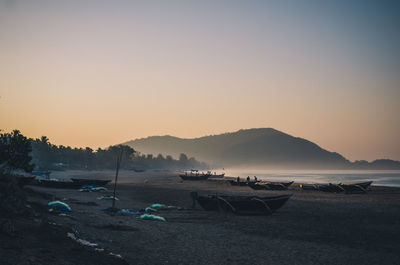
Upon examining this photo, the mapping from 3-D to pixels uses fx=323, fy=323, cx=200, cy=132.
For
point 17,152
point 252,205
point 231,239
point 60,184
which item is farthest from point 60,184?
point 231,239

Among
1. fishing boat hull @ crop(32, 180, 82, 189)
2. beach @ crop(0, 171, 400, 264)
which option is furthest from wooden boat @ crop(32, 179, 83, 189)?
beach @ crop(0, 171, 400, 264)

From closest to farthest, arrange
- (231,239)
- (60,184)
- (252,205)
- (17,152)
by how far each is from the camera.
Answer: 1. (231,239)
2. (252,205)
3. (17,152)
4. (60,184)

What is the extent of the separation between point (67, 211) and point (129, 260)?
36.8 ft

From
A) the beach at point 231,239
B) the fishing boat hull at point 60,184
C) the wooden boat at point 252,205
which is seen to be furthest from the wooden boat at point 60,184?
the wooden boat at point 252,205

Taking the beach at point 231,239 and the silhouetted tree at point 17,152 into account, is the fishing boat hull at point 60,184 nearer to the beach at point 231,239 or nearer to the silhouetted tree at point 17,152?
the silhouetted tree at point 17,152

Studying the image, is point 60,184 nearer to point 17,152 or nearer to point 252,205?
point 17,152

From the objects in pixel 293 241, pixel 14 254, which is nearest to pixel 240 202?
pixel 293 241

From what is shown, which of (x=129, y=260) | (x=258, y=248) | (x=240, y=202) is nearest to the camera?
(x=129, y=260)

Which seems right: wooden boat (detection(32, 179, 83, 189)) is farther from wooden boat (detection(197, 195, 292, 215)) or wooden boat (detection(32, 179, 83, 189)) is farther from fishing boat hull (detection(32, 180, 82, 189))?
wooden boat (detection(197, 195, 292, 215))

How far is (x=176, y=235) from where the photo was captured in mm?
16578

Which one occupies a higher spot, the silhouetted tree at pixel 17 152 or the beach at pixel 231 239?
the silhouetted tree at pixel 17 152

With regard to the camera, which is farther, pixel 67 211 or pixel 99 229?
pixel 67 211

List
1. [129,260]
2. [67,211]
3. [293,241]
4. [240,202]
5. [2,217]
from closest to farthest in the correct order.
→ 1. [129,260]
2. [2,217]
3. [293,241]
4. [67,211]
5. [240,202]

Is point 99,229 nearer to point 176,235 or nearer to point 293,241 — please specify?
point 176,235
